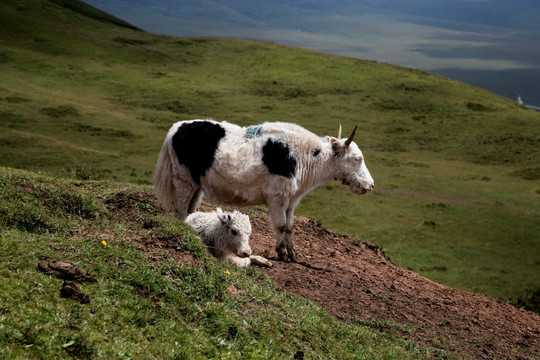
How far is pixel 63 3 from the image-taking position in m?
76.2

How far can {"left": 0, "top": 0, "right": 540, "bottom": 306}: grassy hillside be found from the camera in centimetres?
A: 2438

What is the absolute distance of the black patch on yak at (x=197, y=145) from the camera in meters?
12.0

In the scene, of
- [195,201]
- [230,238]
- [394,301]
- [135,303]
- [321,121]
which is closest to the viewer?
[135,303]

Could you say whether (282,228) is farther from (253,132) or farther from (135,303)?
(135,303)

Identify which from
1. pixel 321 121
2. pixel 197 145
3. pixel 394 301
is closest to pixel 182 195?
pixel 197 145

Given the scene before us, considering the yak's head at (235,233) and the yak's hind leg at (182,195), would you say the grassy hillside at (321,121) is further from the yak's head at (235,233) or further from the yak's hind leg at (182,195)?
the yak's head at (235,233)

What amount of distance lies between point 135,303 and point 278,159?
5293 millimetres

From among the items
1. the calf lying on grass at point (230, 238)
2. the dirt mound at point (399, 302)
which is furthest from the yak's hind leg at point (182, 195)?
the dirt mound at point (399, 302)

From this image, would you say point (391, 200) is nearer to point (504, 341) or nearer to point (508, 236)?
point (508, 236)

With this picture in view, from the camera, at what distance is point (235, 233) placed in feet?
36.9

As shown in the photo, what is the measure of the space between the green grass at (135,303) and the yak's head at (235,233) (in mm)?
1317

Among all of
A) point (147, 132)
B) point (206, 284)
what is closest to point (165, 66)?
point (147, 132)

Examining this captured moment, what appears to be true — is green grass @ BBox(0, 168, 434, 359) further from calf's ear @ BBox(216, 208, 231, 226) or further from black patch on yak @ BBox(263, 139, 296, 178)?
black patch on yak @ BBox(263, 139, 296, 178)

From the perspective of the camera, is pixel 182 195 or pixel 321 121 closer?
pixel 182 195
